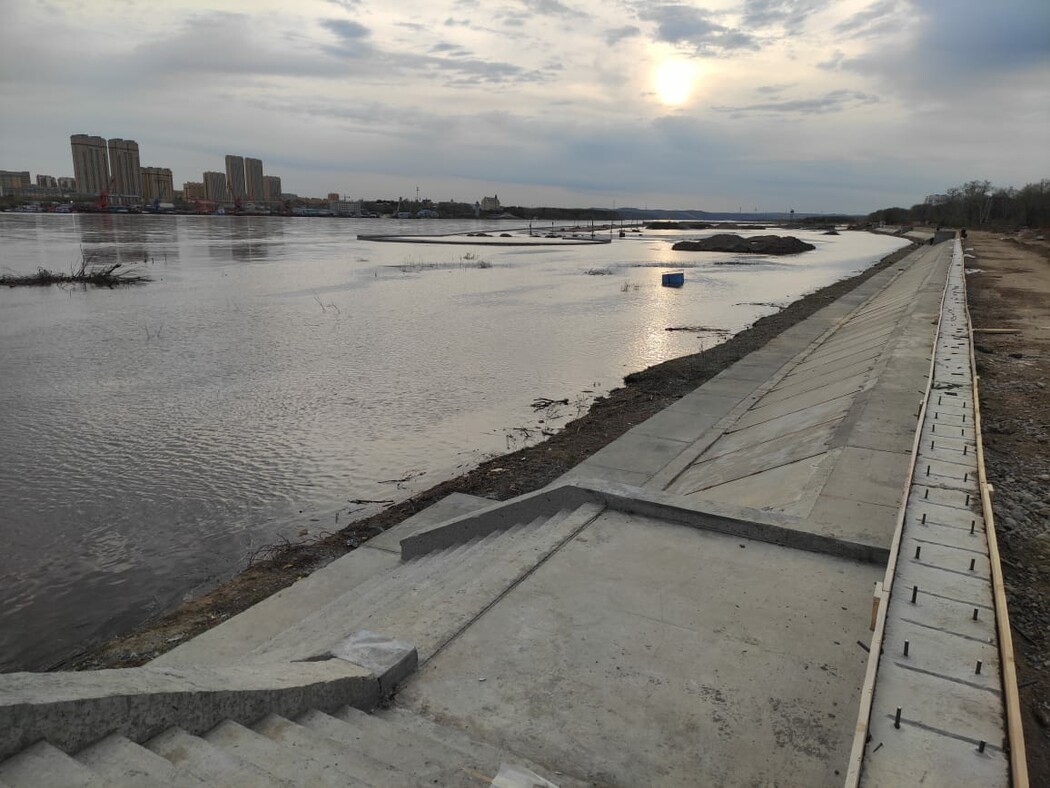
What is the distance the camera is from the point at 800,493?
708 cm

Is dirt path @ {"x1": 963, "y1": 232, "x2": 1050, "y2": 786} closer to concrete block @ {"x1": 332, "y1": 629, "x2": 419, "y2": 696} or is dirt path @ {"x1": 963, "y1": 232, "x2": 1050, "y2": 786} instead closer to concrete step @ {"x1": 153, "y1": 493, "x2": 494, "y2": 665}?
concrete block @ {"x1": 332, "y1": 629, "x2": 419, "y2": 696}

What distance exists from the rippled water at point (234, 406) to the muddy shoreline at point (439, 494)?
0.51 m

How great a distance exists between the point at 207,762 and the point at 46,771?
642mm

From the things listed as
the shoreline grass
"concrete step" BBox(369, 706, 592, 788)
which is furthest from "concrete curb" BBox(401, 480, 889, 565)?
the shoreline grass

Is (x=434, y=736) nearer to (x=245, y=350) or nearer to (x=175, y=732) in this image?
(x=175, y=732)

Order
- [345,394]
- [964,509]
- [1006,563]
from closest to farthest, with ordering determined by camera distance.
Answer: [964,509], [1006,563], [345,394]

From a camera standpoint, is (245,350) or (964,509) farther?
(245,350)

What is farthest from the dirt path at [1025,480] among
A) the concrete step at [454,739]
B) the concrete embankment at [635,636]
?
the concrete step at [454,739]

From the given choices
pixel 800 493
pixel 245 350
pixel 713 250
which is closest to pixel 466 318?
pixel 245 350

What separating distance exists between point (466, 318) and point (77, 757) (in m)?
25.4

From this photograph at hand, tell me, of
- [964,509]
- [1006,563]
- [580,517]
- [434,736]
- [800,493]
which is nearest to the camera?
[434,736]

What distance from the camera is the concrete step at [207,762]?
312 centimetres

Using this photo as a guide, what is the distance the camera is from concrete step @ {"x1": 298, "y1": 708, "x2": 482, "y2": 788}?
3371 millimetres

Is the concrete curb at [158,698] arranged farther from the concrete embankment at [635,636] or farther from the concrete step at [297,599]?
the concrete step at [297,599]
